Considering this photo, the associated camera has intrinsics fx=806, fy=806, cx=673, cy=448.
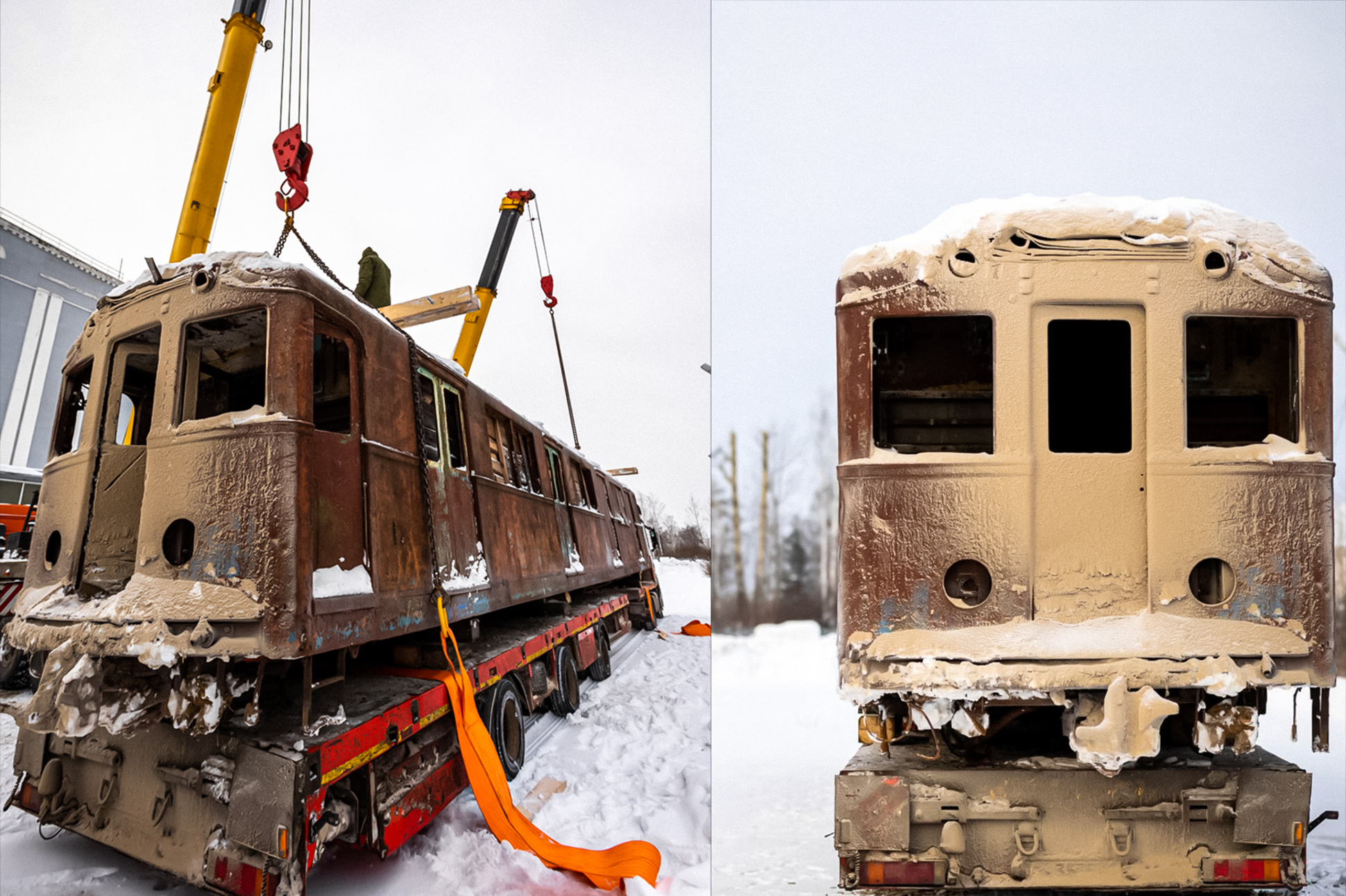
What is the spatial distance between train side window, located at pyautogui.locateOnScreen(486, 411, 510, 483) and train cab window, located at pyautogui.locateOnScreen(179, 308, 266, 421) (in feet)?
6.45

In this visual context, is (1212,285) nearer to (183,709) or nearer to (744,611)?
(183,709)

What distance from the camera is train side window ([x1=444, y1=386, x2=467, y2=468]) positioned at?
6516mm

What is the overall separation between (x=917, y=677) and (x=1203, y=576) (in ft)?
4.93

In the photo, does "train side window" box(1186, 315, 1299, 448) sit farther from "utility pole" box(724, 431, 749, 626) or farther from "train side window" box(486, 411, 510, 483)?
"utility pole" box(724, 431, 749, 626)

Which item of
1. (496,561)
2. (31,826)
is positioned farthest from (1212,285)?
(31,826)

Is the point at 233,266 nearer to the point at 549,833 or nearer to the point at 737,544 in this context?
the point at 549,833

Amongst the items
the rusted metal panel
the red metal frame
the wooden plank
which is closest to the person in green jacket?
the wooden plank

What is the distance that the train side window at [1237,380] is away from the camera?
14.4ft

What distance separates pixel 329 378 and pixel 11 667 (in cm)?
702

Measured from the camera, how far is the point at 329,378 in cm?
554

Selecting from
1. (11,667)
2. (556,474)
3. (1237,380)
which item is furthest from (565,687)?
(1237,380)

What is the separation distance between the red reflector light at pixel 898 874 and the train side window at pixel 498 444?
462 cm

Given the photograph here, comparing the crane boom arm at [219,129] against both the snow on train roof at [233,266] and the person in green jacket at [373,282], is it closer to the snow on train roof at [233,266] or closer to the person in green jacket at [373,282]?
the person in green jacket at [373,282]

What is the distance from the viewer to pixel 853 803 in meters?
3.96
